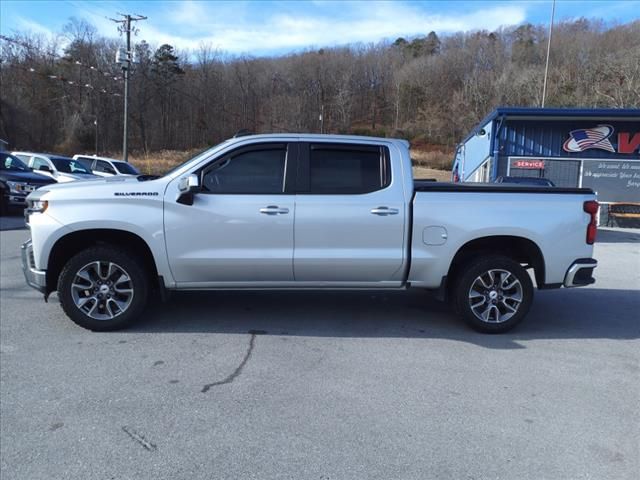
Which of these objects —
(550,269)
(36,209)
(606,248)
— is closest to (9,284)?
(36,209)

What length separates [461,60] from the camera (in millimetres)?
90438

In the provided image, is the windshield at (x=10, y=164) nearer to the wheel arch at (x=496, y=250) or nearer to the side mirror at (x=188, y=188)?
the side mirror at (x=188, y=188)

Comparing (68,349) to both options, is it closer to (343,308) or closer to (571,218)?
(343,308)

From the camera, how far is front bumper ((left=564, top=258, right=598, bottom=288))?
513cm

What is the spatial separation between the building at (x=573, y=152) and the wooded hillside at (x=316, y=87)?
1016 inches

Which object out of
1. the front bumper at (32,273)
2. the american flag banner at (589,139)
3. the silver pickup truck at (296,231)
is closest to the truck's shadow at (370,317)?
the silver pickup truck at (296,231)

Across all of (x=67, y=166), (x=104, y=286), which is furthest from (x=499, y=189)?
(x=67, y=166)

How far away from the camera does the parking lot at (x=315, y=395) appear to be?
286cm

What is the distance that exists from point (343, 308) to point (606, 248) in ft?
30.0

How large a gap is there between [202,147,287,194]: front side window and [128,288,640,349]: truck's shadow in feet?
4.78

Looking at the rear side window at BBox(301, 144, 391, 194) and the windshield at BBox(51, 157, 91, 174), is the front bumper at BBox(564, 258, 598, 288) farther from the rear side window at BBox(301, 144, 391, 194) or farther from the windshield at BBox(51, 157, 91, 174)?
the windshield at BBox(51, 157, 91, 174)

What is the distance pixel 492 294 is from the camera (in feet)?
16.8

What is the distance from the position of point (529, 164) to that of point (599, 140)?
3.03 meters

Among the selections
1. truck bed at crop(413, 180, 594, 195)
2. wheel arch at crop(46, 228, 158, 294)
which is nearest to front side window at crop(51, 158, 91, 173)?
wheel arch at crop(46, 228, 158, 294)
